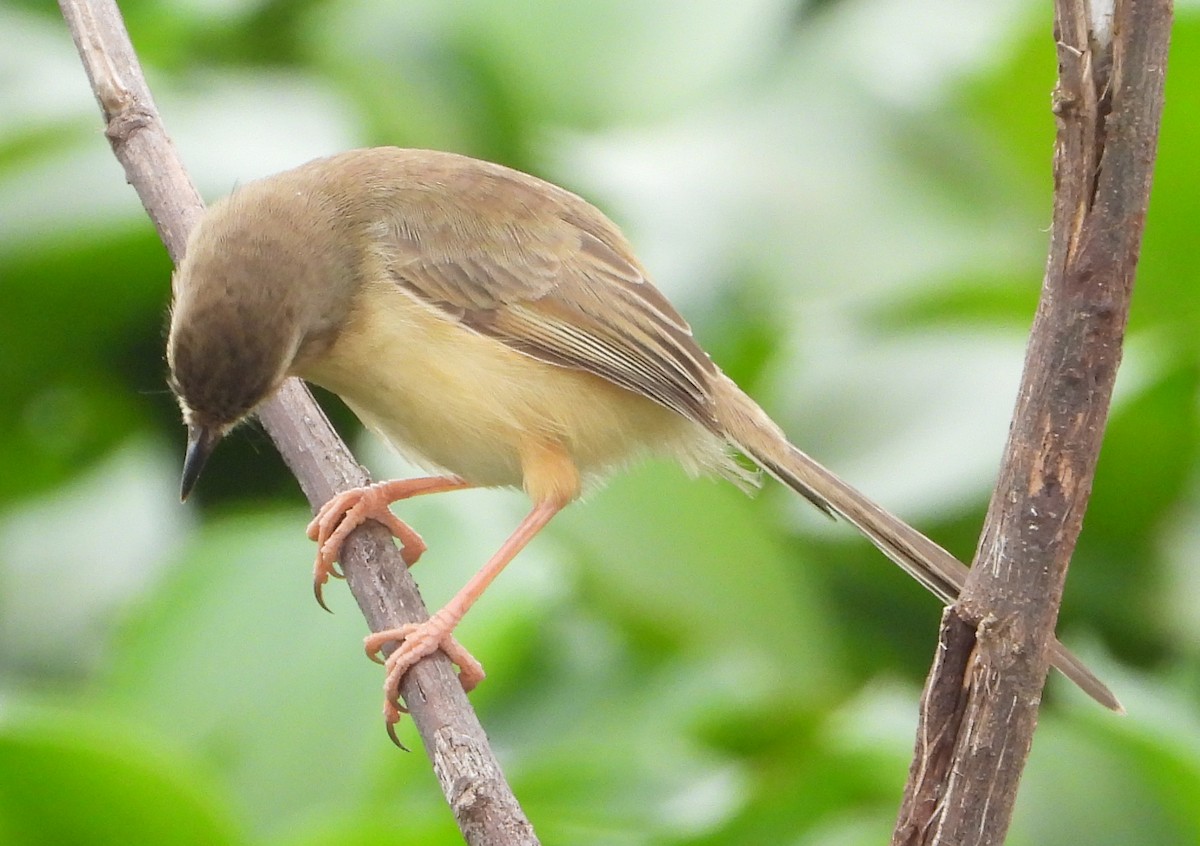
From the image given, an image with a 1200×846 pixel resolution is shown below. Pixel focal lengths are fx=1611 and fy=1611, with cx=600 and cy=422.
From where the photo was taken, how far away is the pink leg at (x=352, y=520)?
2.81 meters

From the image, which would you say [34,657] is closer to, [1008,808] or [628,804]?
[628,804]

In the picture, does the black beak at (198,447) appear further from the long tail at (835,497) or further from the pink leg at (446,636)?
the long tail at (835,497)

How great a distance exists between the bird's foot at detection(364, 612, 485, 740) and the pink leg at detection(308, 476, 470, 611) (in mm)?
224

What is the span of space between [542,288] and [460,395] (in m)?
0.34

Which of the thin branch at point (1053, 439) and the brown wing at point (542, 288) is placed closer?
the thin branch at point (1053, 439)

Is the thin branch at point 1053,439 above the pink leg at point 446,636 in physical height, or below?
below

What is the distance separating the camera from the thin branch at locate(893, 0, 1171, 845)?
164 cm

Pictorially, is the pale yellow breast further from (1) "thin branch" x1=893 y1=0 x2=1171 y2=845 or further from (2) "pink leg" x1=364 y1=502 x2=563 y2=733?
(1) "thin branch" x1=893 y1=0 x2=1171 y2=845

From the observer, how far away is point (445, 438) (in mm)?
2949

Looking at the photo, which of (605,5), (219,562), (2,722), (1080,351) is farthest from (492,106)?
(1080,351)

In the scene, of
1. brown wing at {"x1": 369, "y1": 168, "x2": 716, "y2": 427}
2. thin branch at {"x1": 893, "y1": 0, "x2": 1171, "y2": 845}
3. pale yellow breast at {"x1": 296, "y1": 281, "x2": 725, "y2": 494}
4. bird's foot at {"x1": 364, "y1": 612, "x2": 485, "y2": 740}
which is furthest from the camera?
brown wing at {"x1": 369, "y1": 168, "x2": 716, "y2": 427}

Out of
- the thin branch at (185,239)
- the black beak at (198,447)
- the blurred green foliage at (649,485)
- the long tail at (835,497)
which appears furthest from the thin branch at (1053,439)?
the black beak at (198,447)

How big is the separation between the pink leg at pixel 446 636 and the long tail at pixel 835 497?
40 cm

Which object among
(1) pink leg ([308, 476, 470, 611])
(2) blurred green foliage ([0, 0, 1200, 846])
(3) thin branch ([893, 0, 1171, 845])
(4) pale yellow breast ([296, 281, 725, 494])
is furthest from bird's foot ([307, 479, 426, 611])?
(3) thin branch ([893, 0, 1171, 845])
